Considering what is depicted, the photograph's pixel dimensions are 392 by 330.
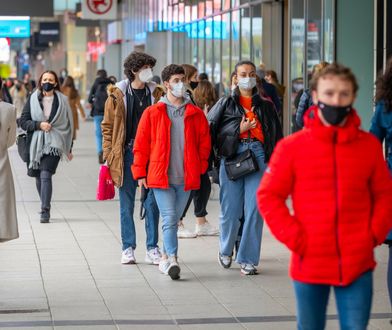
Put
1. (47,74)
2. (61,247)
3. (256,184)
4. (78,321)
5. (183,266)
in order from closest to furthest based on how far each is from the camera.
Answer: (78,321), (256,184), (183,266), (61,247), (47,74)

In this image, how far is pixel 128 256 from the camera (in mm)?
10453

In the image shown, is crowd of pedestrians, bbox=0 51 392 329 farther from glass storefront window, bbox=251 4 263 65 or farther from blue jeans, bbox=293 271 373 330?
glass storefront window, bbox=251 4 263 65

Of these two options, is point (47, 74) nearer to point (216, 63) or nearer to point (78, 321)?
point (78, 321)

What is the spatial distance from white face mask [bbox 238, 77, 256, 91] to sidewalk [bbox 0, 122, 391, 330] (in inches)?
63.0

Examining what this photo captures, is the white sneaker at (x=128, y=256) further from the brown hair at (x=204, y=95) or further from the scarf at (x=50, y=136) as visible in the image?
the scarf at (x=50, y=136)

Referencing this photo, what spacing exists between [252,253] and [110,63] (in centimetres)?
3836

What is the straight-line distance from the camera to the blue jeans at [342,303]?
519cm

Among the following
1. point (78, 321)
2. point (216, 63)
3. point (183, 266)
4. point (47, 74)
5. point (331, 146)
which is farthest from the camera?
point (216, 63)

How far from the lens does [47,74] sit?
13922 millimetres

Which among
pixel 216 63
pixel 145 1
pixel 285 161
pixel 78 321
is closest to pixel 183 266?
pixel 78 321

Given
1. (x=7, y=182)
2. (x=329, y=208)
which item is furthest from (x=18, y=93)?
(x=329, y=208)

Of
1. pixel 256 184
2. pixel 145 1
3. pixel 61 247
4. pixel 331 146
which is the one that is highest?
pixel 145 1

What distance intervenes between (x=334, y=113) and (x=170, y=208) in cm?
452

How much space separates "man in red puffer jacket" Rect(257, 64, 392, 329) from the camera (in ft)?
17.0
